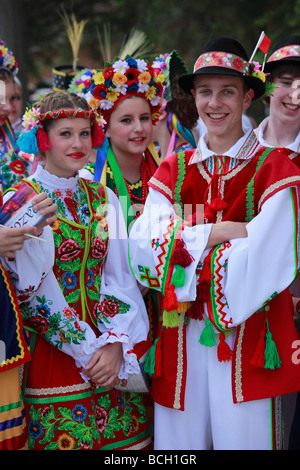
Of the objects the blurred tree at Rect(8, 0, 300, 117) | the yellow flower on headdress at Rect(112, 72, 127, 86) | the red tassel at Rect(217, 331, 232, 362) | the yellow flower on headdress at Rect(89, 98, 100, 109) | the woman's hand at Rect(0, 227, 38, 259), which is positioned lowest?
the red tassel at Rect(217, 331, 232, 362)

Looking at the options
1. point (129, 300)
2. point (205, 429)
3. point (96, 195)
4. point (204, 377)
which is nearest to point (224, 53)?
point (96, 195)

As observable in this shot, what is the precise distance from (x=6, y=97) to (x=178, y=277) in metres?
2.60

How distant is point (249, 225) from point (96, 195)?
0.91 m

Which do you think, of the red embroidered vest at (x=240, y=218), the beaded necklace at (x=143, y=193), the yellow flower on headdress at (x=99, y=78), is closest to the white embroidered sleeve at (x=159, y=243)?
the red embroidered vest at (x=240, y=218)

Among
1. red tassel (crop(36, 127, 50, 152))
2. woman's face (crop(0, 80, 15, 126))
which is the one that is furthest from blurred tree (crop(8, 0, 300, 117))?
red tassel (crop(36, 127, 50, 152))

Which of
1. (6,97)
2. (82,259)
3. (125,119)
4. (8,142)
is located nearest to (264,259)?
(82,259)

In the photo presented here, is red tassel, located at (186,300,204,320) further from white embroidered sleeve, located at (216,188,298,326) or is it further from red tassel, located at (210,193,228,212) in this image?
red tassel, located at (210,193,228,212)

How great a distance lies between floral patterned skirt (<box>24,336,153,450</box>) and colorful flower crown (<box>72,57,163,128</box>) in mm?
1522

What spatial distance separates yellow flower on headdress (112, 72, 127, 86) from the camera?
3.60m

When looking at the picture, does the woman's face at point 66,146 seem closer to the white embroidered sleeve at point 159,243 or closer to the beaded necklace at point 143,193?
the white embroidered sleeve at point 159,243

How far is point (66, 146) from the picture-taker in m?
3.01

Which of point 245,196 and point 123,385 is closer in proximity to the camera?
point 245,196
